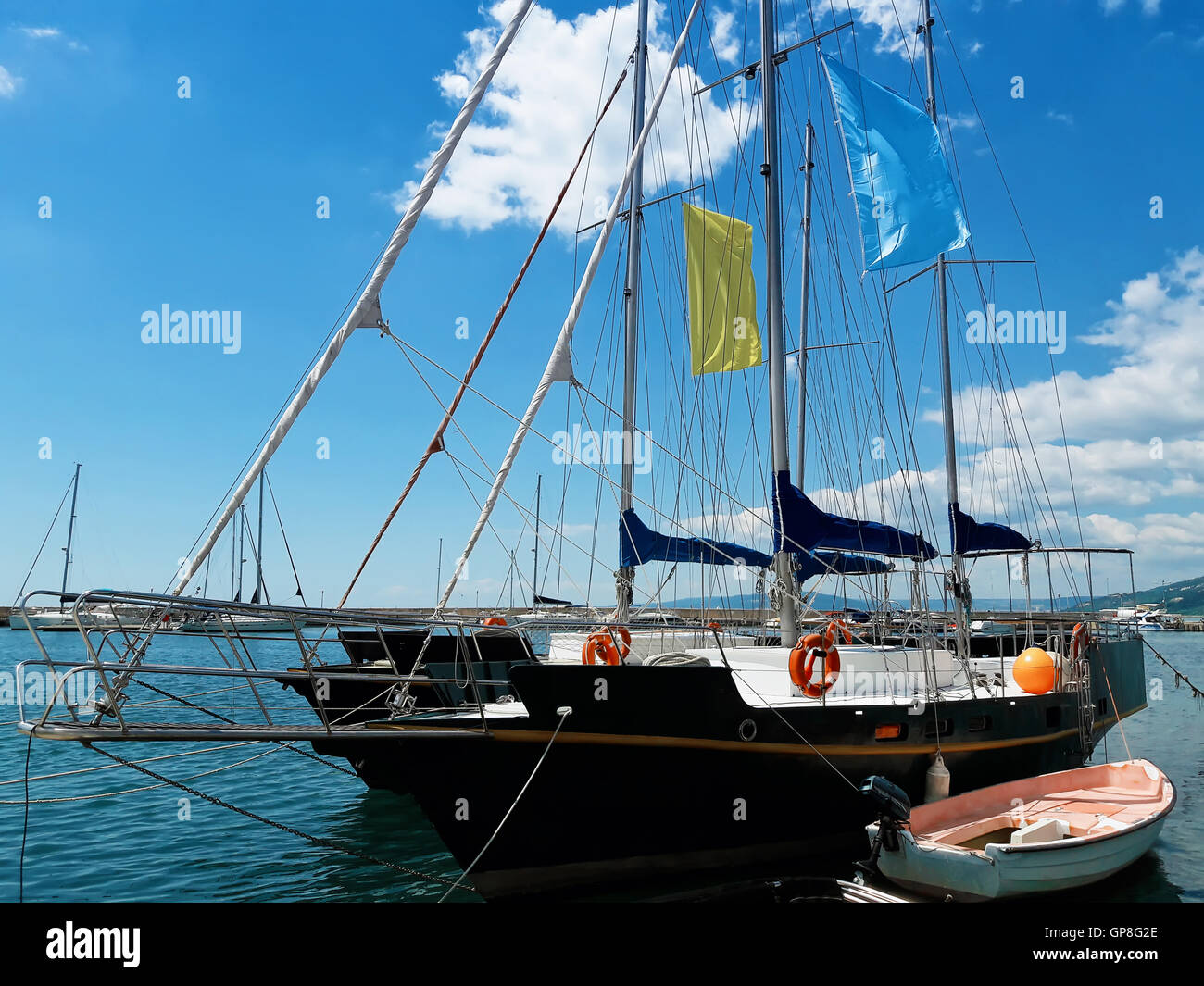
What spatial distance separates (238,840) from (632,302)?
13.3 meters

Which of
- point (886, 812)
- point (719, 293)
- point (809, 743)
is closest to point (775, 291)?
point (719, 293)

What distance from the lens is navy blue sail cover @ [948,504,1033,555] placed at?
18781 millimetres

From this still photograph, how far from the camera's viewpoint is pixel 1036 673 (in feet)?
44.6

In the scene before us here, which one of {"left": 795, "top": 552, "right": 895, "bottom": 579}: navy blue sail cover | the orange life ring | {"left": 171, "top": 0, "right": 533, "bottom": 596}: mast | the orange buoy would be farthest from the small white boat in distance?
{"left": 171, "top": 0, "right": 533, "bottom": 596}: mast


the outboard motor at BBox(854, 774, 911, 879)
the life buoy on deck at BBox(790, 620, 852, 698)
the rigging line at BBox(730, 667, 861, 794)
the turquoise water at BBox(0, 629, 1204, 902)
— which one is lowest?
the turquoise water at BBox(0, 629, 1204, 902)

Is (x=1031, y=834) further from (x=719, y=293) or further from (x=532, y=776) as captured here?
(x=719, y=293)

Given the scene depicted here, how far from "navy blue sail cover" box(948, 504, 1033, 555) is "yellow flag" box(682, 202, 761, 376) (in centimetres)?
642

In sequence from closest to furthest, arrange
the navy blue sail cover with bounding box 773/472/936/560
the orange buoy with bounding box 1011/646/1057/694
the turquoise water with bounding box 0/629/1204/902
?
the turquoise water with bounding box 0/629/1204/902
the navy blue sail cover with bounding box 773/472/936/560
the orange buoy with bounding box 1011/646/1057/694

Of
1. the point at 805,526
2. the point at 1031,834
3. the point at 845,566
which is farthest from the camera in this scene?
the point at 845,566

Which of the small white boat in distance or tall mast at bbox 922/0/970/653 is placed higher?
tall mast at bbox 922/0/970/653

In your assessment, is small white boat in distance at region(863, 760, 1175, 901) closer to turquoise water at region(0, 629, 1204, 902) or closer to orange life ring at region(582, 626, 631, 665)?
turquoise water at region(0, 629, 1204, 902)
